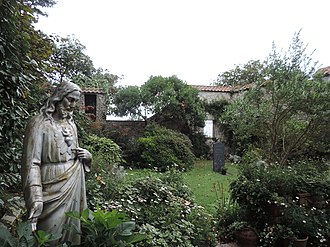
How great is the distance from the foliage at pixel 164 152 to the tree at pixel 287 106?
5.59 m

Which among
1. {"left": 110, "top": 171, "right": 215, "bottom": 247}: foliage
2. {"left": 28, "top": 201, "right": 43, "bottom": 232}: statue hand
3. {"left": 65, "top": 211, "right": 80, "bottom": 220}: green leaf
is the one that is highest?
{"left": 28, "top": 201, "right": 43, "bottom": 232}: statue hand

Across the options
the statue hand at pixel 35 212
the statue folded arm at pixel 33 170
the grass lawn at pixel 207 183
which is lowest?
the grass lawn at pixel 207 183

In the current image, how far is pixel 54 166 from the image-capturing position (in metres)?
1.83

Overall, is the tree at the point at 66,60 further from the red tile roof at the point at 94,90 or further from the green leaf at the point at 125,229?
the green leaf at the point at 125,229

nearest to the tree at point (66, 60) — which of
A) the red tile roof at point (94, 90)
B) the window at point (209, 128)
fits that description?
the red tile roof at point (94, 90)

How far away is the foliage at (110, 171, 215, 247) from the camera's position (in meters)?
3.59

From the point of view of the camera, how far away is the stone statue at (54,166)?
1738 millimetres

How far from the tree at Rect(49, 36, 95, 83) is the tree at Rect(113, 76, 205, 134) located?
3057 mm

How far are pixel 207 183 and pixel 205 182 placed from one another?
0.18 meters

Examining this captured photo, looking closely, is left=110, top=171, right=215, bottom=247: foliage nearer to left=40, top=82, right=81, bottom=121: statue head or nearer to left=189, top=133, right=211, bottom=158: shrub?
left=40, top=82, right=81, bottom=121: statue head

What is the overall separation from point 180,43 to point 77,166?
47.4 ft

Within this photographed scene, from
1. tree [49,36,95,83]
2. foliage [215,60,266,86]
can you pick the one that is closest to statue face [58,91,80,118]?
tree [49,36,95,83]

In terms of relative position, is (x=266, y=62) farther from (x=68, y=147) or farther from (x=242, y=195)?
(x=68, y=147)

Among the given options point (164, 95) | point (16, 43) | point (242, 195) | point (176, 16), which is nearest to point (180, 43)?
point (164, 95)
